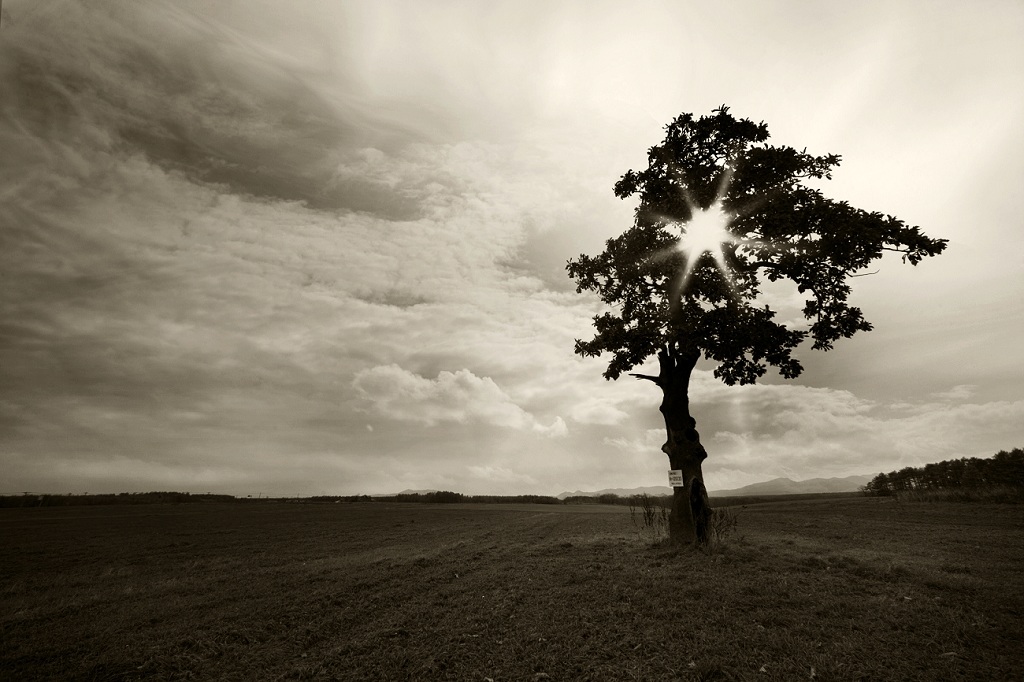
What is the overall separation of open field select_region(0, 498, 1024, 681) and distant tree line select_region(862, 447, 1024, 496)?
5516cm

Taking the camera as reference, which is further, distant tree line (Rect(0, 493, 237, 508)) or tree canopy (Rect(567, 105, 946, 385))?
distant tree line (Rect(0, 493, 237, 508))

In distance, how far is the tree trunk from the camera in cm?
1617

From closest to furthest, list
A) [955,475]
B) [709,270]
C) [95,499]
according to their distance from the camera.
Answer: [709,270], [955,475], [95,499]

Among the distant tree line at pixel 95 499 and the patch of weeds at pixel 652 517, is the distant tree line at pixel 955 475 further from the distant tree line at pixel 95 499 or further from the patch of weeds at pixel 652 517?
the distant tree line at pixel 95 499

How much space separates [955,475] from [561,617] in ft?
353

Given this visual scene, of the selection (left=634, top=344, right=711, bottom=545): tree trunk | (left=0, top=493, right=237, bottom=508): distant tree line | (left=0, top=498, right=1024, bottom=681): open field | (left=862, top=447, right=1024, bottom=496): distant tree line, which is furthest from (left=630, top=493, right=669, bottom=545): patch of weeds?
(left=0, top=493, right=237, bottom=508): distant tree line

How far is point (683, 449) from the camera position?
1683 centimetres

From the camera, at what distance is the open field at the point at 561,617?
7.28 meters

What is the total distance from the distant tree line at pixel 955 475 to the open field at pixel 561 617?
5516 cm

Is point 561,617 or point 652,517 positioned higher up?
point 652,517

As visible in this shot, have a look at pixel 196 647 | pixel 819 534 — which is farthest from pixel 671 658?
pixel 819 534

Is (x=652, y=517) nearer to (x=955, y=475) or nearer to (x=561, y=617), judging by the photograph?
(x=561, y=617)

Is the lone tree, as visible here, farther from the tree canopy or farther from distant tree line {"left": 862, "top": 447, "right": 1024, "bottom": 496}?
distant tree line {"left": 862, "top": 447, "right": 1024, "bottom": 496}

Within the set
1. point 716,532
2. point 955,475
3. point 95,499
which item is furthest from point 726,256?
point 95,499
